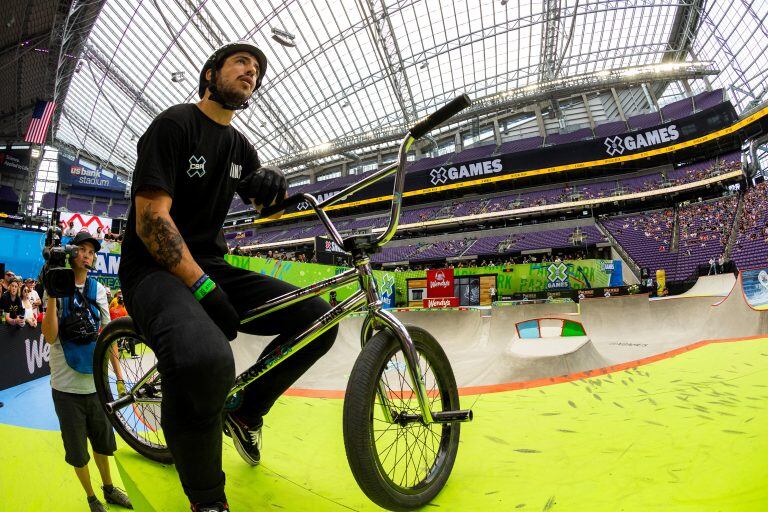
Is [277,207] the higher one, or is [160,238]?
[277,207]

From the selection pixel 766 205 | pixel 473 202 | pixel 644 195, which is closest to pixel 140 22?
pixel 473 202

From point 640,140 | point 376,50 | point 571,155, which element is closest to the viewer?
point 376,50

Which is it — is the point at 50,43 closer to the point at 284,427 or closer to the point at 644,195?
the point at 284,427

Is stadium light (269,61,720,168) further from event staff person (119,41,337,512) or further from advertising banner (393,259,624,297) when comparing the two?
event staff person (119,41,337,512)

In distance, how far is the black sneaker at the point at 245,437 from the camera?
1706 mm

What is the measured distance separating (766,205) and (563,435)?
93.8 ft

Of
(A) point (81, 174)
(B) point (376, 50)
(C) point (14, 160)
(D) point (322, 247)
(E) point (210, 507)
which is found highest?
(B) point (376, 50)

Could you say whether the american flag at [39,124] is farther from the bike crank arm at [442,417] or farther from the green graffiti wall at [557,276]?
the bike crank arm at [442,417]

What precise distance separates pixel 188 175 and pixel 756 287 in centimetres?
1411

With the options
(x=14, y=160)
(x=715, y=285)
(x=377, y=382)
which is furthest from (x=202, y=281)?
(x=14, y=160)

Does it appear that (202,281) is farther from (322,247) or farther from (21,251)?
(322,247)

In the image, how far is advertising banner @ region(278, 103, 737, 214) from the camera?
90.9 feet

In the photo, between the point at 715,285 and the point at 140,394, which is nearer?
the point at 140,394

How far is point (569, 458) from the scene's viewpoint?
1683 millimetres
